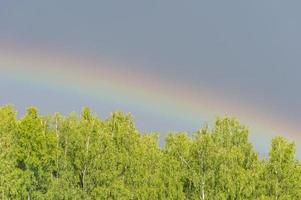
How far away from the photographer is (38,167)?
218 feet

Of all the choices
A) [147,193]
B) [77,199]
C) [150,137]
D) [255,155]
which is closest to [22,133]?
[77,199]

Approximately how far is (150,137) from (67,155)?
13914mm

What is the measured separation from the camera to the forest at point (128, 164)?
62.9 meters

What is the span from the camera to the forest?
206 ft

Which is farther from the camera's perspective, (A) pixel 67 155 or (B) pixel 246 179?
(A) pixel 67 155

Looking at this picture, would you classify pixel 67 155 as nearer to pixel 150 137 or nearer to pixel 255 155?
pixel 150 137

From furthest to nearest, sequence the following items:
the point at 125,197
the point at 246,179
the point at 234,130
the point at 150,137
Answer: the point at 150,137
the point at 234,130
the point at 125,197
the point at 246,179

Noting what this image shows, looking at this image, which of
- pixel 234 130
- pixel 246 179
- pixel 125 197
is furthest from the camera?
pixel 234 130

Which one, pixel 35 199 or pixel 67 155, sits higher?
pixel 67 155

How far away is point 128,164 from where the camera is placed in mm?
70562

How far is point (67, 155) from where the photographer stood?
69.4 metres

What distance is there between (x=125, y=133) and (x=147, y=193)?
1031 cm

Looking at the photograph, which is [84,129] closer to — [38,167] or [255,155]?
[38,167]

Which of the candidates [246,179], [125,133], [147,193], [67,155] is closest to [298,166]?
[246,179]
